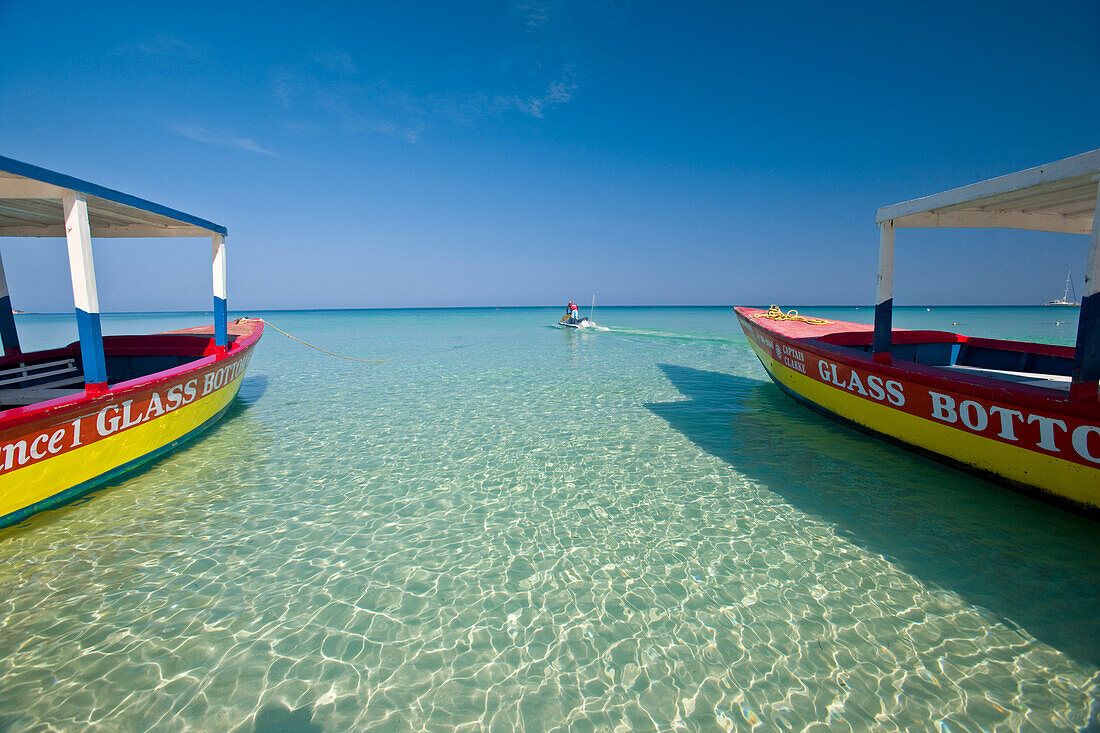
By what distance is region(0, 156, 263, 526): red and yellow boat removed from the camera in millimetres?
4270

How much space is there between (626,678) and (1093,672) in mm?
2952

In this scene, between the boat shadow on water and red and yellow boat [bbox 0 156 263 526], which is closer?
the boat shadow on water

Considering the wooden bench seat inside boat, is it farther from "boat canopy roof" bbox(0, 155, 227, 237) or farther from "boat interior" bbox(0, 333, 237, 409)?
"boat canopy roof" bbox(0, 155, 227, 237)

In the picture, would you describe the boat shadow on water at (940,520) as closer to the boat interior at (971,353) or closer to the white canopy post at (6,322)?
the boat interior at (971,353)

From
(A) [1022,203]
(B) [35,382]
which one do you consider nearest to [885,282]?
(A) [1022,203]

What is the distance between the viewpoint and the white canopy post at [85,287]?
473 centimetres

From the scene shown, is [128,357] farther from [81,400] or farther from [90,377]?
[81,400]

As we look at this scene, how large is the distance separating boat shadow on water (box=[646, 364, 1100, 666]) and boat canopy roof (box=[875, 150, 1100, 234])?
3.31 m

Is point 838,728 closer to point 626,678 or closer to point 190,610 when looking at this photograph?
point 626,678

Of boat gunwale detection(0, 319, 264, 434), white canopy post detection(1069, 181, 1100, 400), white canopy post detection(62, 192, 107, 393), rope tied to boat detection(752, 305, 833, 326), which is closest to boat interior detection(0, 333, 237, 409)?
boat gunwale detection(0, 319, 264, 434)

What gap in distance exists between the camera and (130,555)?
411 centimetres

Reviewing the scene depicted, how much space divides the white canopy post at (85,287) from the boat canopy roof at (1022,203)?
9621 millimetres

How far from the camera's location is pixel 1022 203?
543cm

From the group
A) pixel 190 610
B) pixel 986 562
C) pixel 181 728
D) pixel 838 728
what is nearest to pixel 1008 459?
pixel 986 562
